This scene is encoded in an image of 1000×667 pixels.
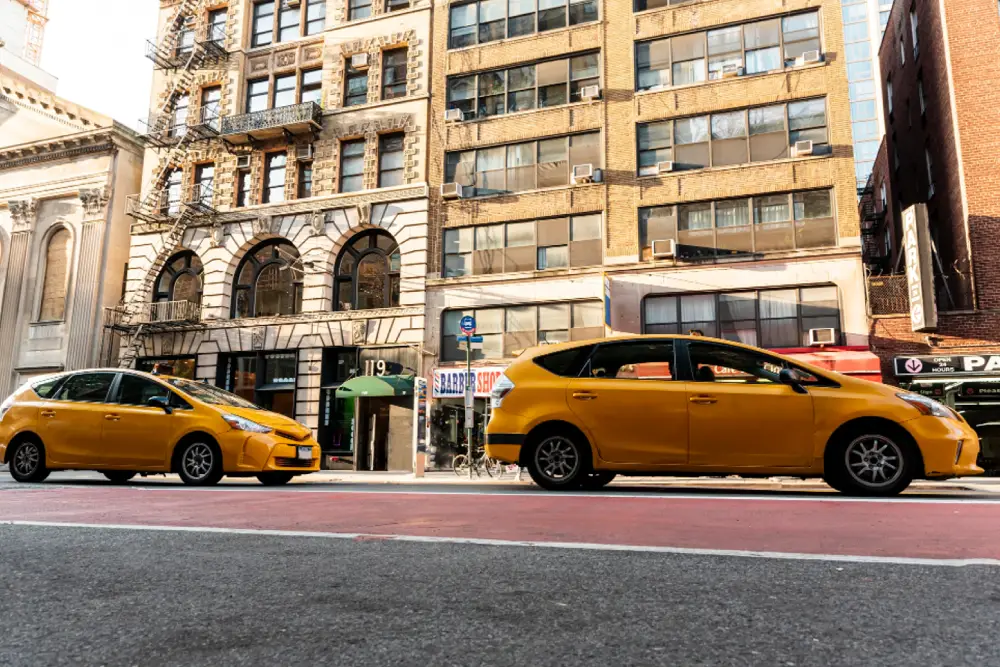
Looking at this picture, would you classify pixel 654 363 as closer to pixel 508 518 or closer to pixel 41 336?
pixel 508 518

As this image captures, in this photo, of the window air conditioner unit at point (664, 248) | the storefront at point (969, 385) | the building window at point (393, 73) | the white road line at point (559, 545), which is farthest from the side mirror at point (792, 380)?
the building window at point (393, 73)

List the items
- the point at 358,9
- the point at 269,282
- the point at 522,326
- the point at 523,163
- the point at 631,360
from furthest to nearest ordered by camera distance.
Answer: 1. the point at 358,9
2. the point at 269,282
3. the point at 523,163
4. the point at 522,326
5. the point at 631,360

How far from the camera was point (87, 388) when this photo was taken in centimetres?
1059

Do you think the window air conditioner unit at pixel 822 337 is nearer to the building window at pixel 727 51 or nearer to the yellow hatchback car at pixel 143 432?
the building window at pixel 727 51

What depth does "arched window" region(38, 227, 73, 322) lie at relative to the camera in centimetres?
3006

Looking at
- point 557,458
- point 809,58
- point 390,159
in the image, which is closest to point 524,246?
point 390,159

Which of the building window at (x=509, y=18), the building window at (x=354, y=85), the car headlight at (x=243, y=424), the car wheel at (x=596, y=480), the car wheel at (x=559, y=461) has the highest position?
the building window at (x=509, y=18)

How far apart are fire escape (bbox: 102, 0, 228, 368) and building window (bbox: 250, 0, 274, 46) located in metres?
1.37

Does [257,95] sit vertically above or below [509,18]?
below

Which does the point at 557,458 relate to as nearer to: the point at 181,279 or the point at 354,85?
the point at 354,85

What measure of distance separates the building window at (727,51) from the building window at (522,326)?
805 centimetres

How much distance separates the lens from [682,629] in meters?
2.16

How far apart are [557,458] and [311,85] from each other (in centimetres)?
2482

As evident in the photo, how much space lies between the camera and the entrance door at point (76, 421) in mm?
10125
